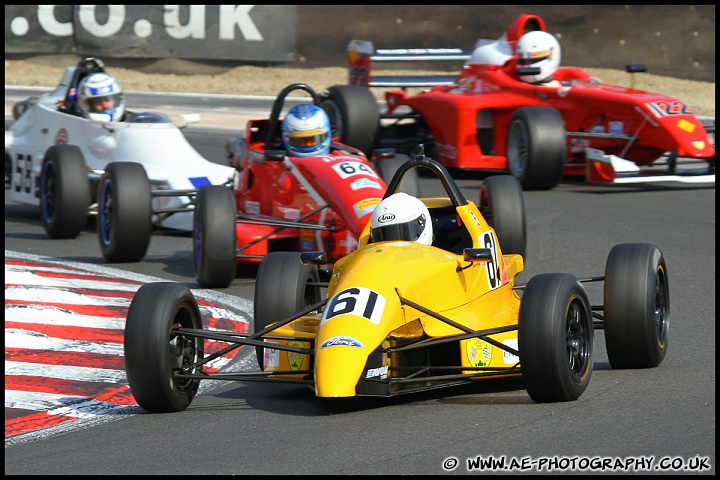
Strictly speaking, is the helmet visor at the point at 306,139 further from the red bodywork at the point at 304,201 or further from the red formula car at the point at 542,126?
the red formula car at the point at 542,126

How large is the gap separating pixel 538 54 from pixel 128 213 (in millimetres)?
6329

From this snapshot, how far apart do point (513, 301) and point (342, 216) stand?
10.3ft

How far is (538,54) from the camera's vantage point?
1590 centimetres

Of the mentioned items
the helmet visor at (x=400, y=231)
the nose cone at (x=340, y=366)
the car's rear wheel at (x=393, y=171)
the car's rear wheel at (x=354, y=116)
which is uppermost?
the car's rear wheel at (x=354, y=116)

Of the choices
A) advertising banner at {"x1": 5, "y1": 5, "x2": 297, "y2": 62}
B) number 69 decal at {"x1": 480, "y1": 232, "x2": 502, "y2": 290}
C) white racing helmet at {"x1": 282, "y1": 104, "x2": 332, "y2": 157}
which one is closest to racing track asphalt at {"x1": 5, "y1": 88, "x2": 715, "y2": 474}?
number 69 decal at {"x1": 480, "y1": 232, "x2": 502, "y2": 290}

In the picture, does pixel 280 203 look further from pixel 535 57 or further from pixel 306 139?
pixel 535 57

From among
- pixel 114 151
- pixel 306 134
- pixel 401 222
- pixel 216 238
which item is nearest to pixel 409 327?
pixel 401 222

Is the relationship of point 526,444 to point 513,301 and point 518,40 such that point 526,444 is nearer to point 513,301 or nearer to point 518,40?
point 513,301

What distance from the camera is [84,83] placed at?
1426cm

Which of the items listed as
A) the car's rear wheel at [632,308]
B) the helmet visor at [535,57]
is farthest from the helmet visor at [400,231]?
the helmet visor at [535,57]

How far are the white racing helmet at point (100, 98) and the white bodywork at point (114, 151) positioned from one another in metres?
0.14

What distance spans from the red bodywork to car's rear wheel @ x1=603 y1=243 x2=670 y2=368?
3.35m

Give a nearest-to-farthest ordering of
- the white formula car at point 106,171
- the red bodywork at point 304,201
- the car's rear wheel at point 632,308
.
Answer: the car's rear wheel at point 632,308 → the red bodywork at point 304,201 → the white formula car at point 106,171

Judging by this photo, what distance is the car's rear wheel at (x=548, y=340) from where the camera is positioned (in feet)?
20.9
